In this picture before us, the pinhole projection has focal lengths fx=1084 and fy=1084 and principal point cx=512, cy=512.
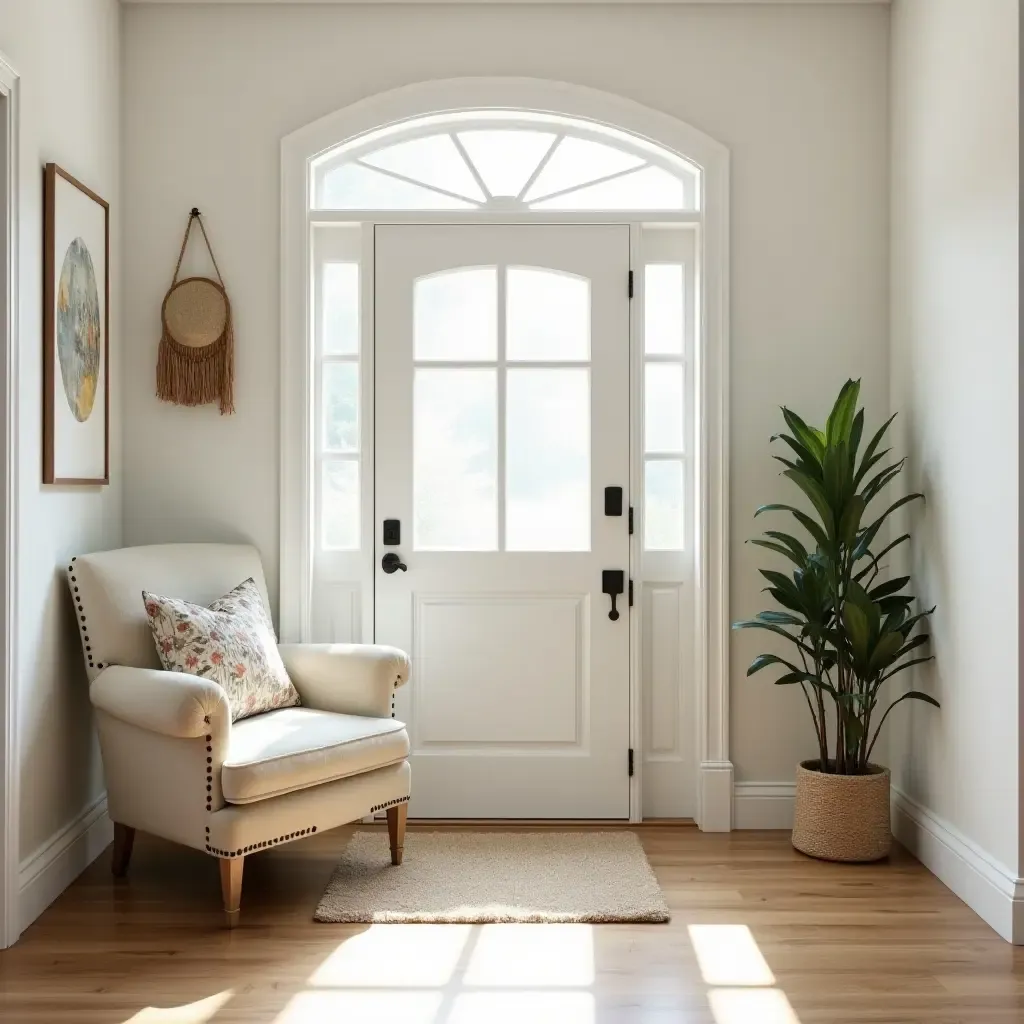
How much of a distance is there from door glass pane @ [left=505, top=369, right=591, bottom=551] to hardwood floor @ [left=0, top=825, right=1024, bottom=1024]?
1188 mm

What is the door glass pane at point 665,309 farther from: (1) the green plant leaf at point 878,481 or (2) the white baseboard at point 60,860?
(2) the white baseboard at point 60,860

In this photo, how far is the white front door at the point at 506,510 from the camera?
12.1 ft

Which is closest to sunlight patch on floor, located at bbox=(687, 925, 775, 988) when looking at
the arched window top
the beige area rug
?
the beige area rug

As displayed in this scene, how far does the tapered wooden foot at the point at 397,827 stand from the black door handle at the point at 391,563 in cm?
83

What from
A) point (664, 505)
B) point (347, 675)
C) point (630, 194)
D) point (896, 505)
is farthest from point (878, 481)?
point (347, 675)

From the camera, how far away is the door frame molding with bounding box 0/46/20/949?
2654mm

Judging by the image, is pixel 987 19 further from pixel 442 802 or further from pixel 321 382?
pixel 442 802

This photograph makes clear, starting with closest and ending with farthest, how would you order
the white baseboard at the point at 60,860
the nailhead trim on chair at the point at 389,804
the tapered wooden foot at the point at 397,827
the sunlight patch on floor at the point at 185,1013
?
the sunlight patch on floor at the point at 185,1013 < the white baseboard at the point at 60,860 < the nailhead trim on chair at the point at 389,804 < the tapered wooden foot at the point at 397,827

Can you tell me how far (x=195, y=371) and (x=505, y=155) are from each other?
129cm

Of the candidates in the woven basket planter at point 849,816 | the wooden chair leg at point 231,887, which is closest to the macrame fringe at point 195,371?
the wooden chair leg at point 231,887

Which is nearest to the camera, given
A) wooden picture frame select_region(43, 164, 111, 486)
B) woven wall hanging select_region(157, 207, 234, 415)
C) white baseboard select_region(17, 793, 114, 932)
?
white baseboard select_region(17, 793, 114, 932)

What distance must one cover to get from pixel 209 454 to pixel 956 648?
242 centimetres

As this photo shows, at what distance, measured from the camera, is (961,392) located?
120 inches

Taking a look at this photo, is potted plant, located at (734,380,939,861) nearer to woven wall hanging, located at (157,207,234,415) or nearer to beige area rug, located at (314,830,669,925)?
beige area rug, located at (314,830,669,925)
